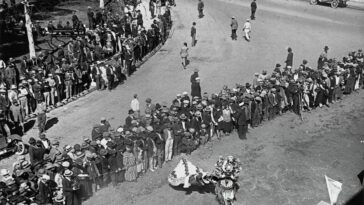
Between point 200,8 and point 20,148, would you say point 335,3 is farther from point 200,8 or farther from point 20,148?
point 20,148

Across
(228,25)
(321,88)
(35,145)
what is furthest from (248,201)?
(228,25)

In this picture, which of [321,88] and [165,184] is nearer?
[165,184]

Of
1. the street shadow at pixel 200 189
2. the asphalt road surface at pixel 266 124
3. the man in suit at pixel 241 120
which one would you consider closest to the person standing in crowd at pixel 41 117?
the asphalt road surface at pixel 266 124

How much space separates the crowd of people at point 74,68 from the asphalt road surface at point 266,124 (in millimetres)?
707

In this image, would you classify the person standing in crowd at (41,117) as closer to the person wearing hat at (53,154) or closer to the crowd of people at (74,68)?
the crowd of people at (74,68)

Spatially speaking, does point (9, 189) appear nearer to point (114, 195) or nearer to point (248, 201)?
point (114, 195)

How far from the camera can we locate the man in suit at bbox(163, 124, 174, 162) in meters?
17.0

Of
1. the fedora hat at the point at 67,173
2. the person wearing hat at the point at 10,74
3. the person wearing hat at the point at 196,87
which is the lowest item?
the fedora hat at the point at 67,173

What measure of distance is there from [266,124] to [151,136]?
6.52m

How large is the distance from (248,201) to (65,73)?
10.6 meters

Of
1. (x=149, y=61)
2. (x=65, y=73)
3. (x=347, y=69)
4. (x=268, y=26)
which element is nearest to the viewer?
(x=65, y=73)

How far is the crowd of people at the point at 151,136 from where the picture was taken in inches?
558

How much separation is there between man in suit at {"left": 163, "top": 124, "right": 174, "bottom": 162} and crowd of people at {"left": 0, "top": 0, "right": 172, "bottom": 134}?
17.8 feet

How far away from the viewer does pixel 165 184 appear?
52.9 ft
